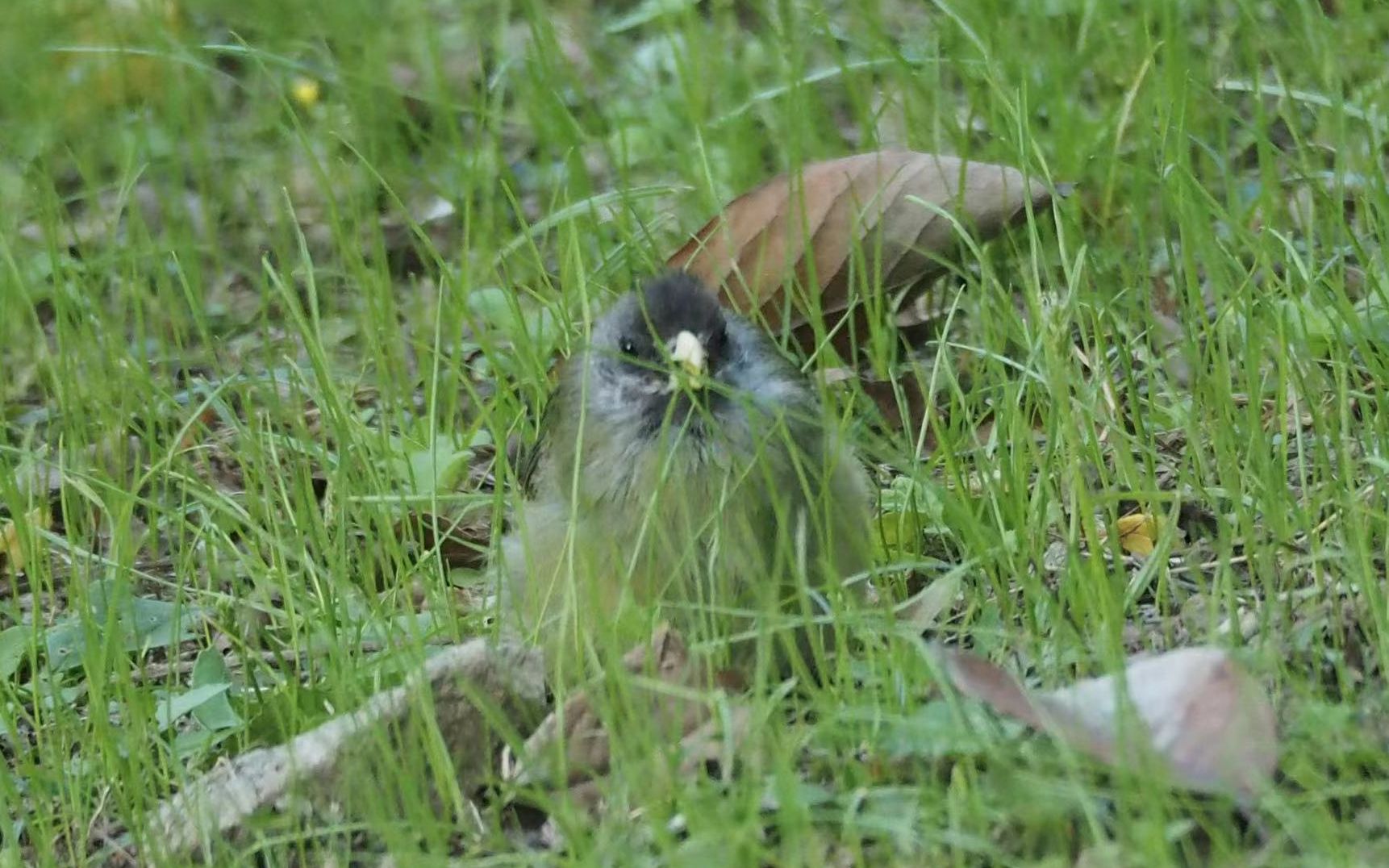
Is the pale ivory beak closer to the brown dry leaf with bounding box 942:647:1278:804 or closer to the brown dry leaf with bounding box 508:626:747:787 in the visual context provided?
the brown dry leaf with bounding box 508:626:747:787

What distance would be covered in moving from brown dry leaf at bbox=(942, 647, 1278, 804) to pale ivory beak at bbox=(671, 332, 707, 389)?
1034 mm

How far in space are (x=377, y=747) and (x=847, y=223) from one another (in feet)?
5.82

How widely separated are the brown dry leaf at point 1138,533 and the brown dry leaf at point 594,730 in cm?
108

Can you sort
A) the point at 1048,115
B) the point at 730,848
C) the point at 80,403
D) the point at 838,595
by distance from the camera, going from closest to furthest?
the point at 730,848 < the point at 838,595 < the point at 80,403 < the point at 1048,115

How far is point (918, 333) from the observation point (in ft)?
15.7

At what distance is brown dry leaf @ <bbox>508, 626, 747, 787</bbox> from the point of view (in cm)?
280

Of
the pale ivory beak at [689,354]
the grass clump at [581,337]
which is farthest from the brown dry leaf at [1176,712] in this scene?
the pale ivory beak at [689,354]

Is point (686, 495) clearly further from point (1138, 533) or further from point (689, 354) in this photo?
point (1138, 533)

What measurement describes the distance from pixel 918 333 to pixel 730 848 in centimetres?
248

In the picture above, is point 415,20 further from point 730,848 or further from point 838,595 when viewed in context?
point 730,848

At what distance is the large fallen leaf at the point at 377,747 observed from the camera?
9.48 ft

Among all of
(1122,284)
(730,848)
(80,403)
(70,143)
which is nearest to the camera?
(730,848)

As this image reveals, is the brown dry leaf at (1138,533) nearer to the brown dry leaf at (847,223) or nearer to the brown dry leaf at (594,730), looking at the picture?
the brown dry leaf at (847,223)

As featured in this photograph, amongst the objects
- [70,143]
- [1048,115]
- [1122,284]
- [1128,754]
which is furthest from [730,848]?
[70,143]
